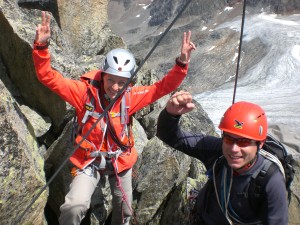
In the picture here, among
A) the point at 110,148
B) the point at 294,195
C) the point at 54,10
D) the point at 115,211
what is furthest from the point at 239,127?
the point at 54,10

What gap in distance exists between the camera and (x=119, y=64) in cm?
618

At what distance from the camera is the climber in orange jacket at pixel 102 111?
5844 millimetres

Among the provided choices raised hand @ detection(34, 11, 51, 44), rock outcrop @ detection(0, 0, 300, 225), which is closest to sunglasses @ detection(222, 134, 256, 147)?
rock outcrop @ detection(0, 0, 300, 225)

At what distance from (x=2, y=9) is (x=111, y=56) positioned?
3.37 meters

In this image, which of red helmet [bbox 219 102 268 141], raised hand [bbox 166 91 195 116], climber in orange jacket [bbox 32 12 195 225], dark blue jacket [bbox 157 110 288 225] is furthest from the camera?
climber in orange jacket [bbox 32 12 195 225]

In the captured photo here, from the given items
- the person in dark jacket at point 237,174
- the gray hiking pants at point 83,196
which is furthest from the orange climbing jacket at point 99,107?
the person in dark jacket at point 237,174

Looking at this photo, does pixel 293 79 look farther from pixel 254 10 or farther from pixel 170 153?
pixel 170 153

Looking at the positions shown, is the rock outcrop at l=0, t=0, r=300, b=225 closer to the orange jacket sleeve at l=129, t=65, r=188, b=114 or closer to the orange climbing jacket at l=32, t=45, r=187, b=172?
the orange climbing jacket at l=32, t=45, r=187, b=172

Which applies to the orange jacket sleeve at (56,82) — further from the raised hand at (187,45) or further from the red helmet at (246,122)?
the red helmet at (246,122)

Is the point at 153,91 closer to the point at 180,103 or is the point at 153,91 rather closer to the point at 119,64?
the point at 119,64

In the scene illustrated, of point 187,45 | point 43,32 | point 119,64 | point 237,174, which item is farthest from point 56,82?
point 237,174

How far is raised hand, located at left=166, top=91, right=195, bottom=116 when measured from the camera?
495cm

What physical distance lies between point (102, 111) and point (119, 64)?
2.89 ft

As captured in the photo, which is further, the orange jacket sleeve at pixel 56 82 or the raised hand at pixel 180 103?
the orange jacket sleeve at pixel 56 82
